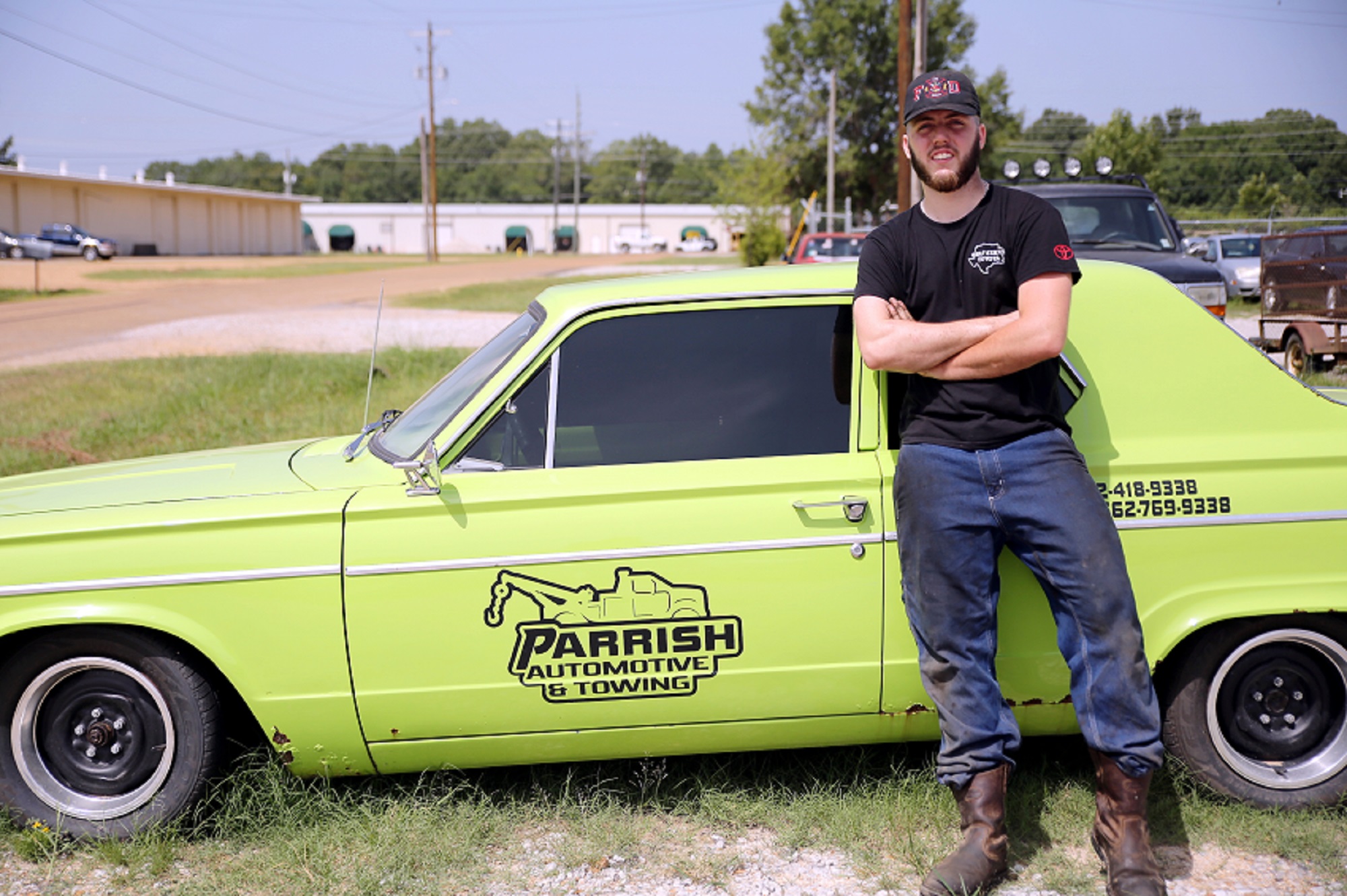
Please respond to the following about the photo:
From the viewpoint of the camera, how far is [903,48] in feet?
60.5

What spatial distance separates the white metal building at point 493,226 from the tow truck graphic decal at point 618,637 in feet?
299

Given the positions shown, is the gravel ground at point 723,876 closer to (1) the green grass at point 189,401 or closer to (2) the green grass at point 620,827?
(2) the green grass at point 620,827

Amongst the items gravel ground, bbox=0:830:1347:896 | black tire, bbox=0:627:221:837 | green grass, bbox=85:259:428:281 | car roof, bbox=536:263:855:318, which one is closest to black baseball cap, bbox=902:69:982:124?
car roof, bbox=536:263:855:318

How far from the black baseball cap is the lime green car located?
0.61 meters

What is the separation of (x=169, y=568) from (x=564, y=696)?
3.87ft

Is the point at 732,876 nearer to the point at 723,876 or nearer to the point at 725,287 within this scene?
the point at 723,876

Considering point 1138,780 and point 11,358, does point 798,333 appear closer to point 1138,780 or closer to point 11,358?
point 1138,780

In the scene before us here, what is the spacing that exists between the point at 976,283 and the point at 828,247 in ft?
60.1

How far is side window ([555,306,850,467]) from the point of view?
320 cm

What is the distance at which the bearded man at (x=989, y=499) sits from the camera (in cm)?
283

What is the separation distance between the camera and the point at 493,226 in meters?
96.8

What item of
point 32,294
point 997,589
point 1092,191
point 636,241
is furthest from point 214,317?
point 636,241

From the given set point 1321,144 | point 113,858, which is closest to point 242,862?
point 113,858

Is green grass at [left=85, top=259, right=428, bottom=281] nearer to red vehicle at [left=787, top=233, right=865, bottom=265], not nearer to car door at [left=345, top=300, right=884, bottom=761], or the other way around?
red vehicle at [left=787, top=233, right=865, bottom=265]
